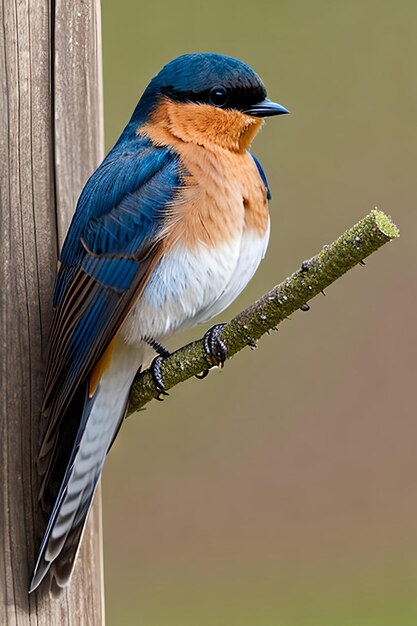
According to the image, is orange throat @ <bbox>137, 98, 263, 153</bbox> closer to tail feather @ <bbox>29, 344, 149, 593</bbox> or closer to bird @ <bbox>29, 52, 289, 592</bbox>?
bird @ <bbox>29, 52, 289, 592</bbox>

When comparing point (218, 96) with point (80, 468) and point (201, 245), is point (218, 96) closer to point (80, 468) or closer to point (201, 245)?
point (201, 245)

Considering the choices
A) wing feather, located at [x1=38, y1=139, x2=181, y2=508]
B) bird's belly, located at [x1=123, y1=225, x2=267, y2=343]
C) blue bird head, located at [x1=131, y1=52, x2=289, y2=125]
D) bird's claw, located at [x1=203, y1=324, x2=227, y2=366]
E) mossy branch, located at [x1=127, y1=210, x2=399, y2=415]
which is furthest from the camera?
blue bird head, located at [x1=131, y1=52, x2=289, y2=125]

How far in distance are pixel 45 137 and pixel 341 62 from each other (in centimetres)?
501

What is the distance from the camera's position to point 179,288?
3605mm

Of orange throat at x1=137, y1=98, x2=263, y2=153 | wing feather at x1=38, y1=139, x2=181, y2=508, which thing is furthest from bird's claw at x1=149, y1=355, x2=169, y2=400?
orange throat at x1=137, y1=98, x2=263, y2=153

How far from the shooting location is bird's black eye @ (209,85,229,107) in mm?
3768

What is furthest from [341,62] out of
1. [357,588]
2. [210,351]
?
[210,351]

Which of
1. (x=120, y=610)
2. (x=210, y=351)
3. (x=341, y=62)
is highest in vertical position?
(x=210, y=351)

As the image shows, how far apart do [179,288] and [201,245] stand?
0.13 metres

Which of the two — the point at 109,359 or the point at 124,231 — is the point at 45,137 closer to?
the point at 124,231

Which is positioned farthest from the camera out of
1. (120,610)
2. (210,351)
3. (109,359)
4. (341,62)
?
(341,62)

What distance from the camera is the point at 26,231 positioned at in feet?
10.9

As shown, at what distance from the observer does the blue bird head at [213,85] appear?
371 cm

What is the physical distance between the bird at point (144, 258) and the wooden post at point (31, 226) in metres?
0.05
